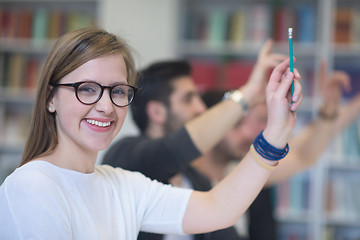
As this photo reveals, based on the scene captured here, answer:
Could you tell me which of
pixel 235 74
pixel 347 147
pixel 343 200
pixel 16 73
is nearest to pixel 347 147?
pixel 347 147

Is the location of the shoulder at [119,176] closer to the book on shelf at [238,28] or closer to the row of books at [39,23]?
the book on shelf at [238,28]

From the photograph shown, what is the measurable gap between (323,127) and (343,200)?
146 cm

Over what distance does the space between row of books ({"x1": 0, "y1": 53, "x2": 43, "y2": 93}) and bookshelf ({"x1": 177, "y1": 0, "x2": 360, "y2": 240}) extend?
129cm

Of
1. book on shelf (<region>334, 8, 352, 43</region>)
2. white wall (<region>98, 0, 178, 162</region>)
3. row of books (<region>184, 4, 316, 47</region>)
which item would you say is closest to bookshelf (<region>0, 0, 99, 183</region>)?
white wall (<region>98, 0, 178, 162</region>)

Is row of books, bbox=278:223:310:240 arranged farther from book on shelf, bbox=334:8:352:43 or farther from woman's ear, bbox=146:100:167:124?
woman's ear, bbox=146:100:167:124

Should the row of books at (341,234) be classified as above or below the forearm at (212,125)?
below

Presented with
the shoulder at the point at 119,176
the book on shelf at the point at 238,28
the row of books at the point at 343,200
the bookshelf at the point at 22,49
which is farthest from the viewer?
the bookshelf at the point at 22,49

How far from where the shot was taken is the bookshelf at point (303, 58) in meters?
3.43

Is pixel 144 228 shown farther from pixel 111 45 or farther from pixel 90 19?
pixel 90 19

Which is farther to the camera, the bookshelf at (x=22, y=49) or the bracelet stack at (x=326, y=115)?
the bookshelf at (x=22, y=49)

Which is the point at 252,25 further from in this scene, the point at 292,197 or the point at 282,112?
the point at 282,112

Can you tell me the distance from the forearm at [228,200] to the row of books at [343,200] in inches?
98.9

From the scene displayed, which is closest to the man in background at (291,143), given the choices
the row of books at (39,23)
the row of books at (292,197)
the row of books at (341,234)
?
the row of books at (292,197)

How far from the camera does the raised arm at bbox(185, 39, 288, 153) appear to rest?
1.55 m
